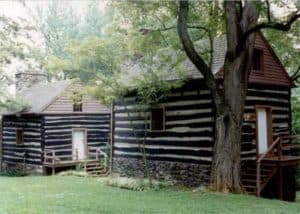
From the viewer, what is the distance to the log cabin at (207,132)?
16.1 meters

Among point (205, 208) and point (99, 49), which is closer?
point (205, 208)

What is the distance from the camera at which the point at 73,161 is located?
25.5 meters

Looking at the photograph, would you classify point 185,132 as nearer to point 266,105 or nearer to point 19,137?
point 266,105

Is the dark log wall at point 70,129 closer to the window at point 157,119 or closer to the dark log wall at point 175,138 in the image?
the dark log wall at point 175,138

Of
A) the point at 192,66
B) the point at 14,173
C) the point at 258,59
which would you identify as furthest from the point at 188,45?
the point at 14,173

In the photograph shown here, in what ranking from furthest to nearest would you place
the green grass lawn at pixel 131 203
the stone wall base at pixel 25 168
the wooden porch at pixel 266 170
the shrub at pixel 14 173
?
the shrub at pixel 14 173, the stone wall base at pixel 25 168, the wooden porch at pixel 266 170, the green grass lawn at pixel 131 203

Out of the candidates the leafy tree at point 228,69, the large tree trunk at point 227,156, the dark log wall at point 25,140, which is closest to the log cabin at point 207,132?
the large tree trunk at point 227,156

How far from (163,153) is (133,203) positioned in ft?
22.0

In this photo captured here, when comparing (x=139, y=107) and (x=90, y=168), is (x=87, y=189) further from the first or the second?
(x=90, y=168)

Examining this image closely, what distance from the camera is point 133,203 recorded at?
11273 millimetres

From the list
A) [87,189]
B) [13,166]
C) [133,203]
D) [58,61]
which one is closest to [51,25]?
[13,166]

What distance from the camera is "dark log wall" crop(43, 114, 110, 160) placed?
25.7 m

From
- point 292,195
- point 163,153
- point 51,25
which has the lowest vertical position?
point 292,195

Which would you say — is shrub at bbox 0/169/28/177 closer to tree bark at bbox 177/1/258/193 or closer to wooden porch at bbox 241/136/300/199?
wooden porch at bbox 241/136/300/199
